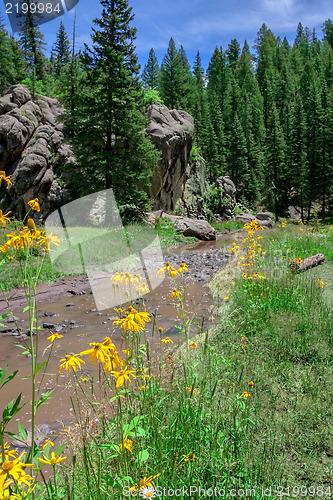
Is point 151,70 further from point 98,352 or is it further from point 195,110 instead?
point 98,352

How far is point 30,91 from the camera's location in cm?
2123

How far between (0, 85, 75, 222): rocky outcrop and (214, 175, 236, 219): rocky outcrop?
19715mm

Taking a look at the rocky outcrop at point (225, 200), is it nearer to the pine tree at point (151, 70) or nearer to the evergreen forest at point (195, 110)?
the evergreen forest at point (195, 110)

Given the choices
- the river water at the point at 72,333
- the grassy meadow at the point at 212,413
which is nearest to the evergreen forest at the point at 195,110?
the river water at the point at 72,333

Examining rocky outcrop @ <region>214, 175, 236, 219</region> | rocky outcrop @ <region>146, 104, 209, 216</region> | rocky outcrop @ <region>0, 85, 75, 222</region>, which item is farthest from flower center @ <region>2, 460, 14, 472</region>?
rocky outcrop @ <region>214, 175, 236, 219</region>

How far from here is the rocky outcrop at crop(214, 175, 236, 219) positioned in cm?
3516

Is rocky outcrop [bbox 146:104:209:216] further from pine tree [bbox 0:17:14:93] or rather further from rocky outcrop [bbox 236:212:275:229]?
pine tree [bbox 0:17:14:93]

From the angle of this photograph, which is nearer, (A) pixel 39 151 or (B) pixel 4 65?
(A) pixel 39 151

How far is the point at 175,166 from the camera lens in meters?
26.3

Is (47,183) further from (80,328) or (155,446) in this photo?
(155,446)

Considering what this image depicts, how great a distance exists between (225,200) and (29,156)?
23.2 m

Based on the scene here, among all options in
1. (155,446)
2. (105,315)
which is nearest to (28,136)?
(105,315)

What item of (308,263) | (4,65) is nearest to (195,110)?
(4,65)

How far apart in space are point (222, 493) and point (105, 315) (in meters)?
4.97
